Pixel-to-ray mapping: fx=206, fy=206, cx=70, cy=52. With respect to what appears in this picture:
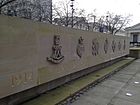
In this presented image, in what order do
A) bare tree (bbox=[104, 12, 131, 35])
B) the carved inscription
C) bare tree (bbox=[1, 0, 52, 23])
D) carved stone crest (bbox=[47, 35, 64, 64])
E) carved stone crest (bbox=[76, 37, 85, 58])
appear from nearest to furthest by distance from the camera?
the carved inscription
carved stone crest (bbox=[47, 35, 64, 64])
carved stone crest (bbox=[76, 37, 85, 58])
bare tree (bbox=[1, 0, 52, 23])
bare tree (bbox=[104, 12, 131, 35])

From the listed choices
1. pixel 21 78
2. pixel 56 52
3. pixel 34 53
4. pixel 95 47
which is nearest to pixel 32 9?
pixel 95 47

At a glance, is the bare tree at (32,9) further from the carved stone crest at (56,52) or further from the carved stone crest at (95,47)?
the carved stone crest at (56,52)

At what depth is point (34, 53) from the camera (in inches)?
185

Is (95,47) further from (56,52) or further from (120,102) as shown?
(120,102)

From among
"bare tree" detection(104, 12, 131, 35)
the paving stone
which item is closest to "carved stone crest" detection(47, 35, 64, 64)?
the paving stone

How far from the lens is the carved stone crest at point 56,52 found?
548 centimetres

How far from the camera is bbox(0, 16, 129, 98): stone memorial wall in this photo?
3826mm

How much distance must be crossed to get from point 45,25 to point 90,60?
3.94 metres

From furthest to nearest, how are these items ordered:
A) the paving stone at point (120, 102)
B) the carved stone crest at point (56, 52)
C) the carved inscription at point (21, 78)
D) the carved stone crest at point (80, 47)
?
the carved stone crest at point (80, 47)
the carved stone crest at point (56, 52)
the paving stone at point (120, 102)
the carved inscription at point (21, 78)

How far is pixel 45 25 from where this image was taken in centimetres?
514

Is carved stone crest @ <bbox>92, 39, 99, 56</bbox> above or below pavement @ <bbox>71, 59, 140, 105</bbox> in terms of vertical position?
above

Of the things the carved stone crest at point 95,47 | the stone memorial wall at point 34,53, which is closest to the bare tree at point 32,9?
the carved stone crest at point 95,47

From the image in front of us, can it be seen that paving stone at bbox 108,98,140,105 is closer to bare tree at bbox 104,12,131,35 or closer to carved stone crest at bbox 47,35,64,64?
carved stone crest at bbox 47,35,64,64

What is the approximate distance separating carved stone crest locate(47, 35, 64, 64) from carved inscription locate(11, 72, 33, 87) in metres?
0.91
